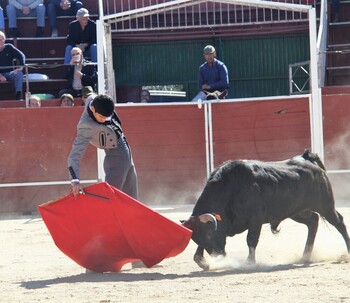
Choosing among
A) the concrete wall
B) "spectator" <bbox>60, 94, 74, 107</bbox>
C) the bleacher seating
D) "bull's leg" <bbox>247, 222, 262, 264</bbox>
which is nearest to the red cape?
"bull's leg" <bbox>247, 222, 262, 264</bbox>

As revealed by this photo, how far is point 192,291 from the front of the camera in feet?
20.2

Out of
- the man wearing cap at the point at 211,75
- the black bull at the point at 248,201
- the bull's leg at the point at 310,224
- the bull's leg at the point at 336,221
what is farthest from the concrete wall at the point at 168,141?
the black bull at the point at 248,201

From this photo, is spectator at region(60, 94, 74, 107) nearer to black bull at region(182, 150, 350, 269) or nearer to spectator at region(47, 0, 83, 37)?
spectator at region(47, 0, 83, 37)

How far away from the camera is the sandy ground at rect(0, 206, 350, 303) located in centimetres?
599

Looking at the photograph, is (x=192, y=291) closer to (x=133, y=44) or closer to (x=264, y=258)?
(x=264, y=258)

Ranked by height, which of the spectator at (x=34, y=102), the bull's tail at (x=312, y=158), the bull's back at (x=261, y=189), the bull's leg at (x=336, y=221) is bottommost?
the bull's leg at (x=336, y=221)

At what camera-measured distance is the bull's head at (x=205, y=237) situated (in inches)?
287

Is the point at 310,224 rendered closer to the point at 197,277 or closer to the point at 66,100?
the point at 197,277

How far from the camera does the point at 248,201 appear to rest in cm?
737

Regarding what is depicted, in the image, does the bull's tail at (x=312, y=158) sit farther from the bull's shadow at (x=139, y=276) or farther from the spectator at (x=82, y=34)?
the spectator at (x=82, y=34)

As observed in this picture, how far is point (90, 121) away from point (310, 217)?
202 cm

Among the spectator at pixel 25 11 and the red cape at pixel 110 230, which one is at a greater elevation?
the spectator at pixel 25 11

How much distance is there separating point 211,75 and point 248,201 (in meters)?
6.00

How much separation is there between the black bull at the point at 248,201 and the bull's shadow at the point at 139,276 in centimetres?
17
